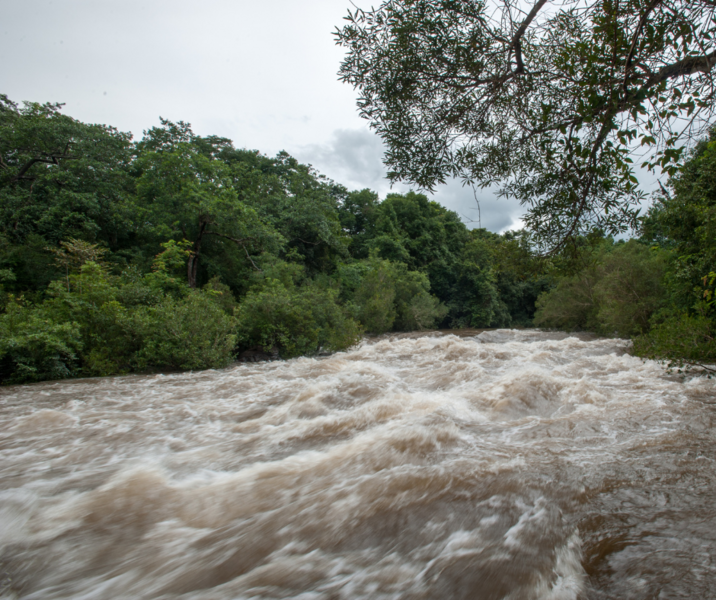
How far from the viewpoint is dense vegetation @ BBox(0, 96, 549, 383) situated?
9625 millimetres

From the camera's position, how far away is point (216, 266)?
65.1 ft

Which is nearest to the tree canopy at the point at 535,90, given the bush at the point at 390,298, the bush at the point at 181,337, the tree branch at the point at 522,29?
the tree branch at the point at 522,29

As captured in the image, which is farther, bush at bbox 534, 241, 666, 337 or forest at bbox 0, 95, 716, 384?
bush at bbox 534, 241, 666, 337

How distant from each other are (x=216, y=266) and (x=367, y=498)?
1890cm

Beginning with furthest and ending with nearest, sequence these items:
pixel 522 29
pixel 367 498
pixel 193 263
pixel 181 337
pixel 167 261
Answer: pixel 193 263 → pixel 167 261 → pixel 181 337 → pixel 522 29 → pixel 367 498

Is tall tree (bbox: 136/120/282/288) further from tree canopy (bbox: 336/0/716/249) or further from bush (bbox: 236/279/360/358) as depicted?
tree canopy (bbox: 336/0/716/249)

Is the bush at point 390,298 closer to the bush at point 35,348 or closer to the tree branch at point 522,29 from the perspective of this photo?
the bush at point 35,348

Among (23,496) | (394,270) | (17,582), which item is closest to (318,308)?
(23,496)

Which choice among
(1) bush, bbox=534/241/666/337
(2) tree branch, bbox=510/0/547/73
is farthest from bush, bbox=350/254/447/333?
(2) tree branch, bbox=510/0/547/73

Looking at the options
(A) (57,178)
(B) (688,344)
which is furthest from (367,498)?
(A) (57,178)

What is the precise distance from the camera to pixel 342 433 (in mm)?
4902

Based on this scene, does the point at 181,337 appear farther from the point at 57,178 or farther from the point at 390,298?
the point at 390,298

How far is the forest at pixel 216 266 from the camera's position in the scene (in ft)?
27.4

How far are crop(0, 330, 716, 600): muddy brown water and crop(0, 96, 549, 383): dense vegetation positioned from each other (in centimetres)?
235
